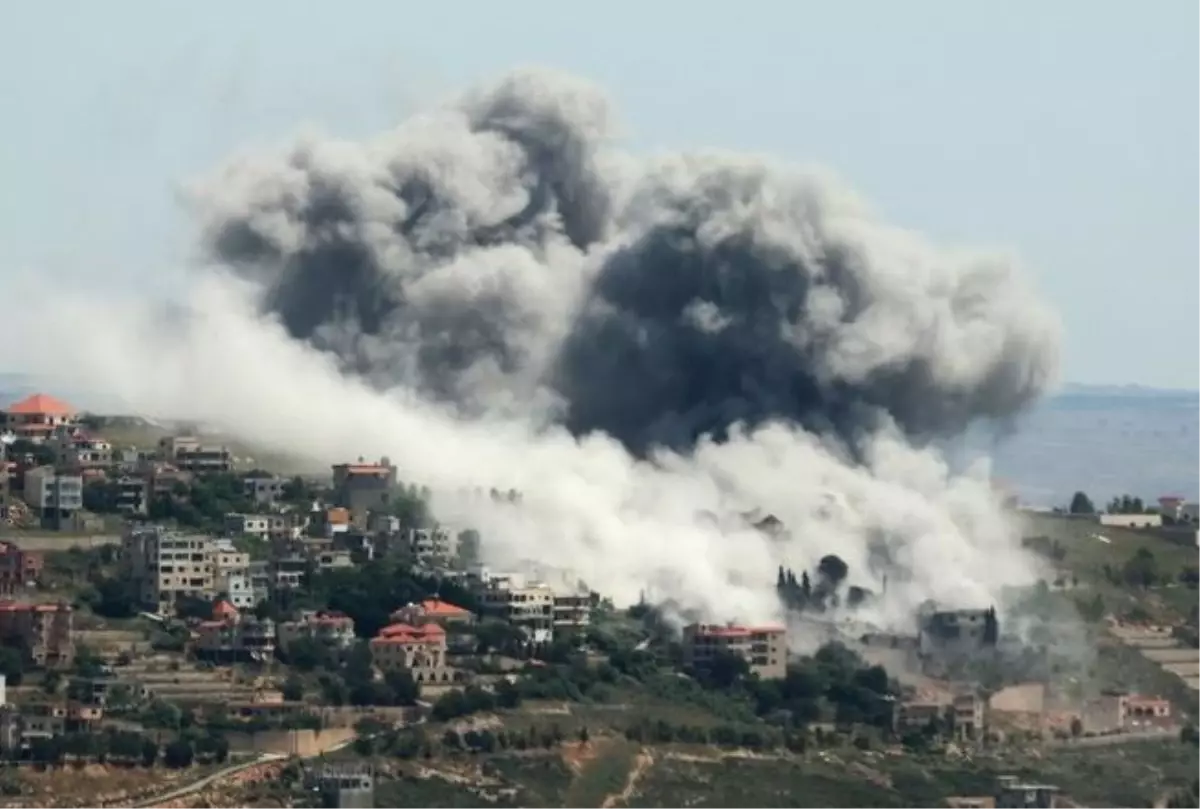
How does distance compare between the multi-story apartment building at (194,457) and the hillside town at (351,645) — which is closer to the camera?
the hillside town at (351,645)

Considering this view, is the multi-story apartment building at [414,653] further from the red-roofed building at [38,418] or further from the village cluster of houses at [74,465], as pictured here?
the red-roofed building at [38,418]

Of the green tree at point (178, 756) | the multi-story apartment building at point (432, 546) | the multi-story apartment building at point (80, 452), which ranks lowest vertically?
the green tree at point (178, 756)

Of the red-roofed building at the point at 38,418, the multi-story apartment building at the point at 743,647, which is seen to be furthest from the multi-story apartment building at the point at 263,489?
the multi-story apartment building at the point at 743,647

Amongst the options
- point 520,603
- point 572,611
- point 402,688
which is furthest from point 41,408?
point 402,688

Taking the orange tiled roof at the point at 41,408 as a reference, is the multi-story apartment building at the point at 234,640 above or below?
below

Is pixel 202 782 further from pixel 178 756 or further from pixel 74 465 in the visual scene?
pixel 74 465

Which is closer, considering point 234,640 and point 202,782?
point 202,782
